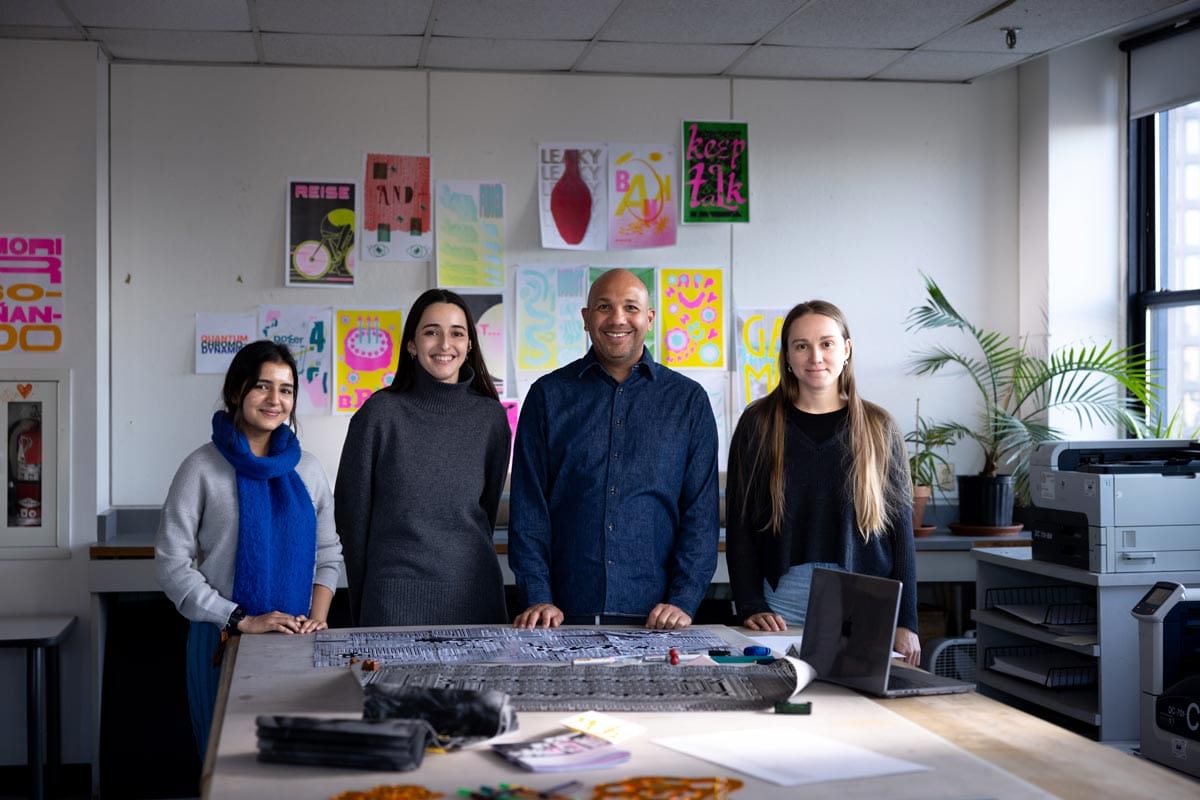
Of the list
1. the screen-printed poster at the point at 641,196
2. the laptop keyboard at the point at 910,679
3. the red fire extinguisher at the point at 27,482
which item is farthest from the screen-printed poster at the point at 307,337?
the laptop keyboard at the point at 910,679

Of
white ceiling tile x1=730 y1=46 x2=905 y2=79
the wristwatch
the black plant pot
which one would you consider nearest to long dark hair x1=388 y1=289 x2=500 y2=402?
the wristwatch

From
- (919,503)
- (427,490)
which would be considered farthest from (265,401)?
(919,503)

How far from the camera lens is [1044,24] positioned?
399 cm

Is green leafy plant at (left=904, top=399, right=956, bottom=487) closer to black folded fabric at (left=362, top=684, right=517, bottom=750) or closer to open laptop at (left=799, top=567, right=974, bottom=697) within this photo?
open laptop at (left=799, top=567, right=974, bottom=697)

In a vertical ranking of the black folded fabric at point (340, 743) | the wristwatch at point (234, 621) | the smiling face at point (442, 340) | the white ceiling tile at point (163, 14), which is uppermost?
the white ceiling tile at point (163, 14)

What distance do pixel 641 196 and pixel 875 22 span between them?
41.8 inches

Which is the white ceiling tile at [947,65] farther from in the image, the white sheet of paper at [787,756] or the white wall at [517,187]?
the white sheet of paper at [787,756]

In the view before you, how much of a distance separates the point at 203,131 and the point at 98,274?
0.64 m

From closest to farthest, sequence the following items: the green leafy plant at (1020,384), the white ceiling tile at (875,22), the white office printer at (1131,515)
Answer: the white office printer at (1131,515) < the white ceiling tile at (875,22) < the green leafy plant at (1020,384)

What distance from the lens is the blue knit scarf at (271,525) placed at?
2631mm

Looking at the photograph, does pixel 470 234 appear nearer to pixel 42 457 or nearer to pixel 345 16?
pixel 345 16

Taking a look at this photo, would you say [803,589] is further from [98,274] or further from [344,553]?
[98,274]

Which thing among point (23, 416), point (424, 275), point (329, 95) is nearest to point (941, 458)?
point (424, 275)

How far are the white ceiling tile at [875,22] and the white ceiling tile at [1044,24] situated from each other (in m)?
0.10
